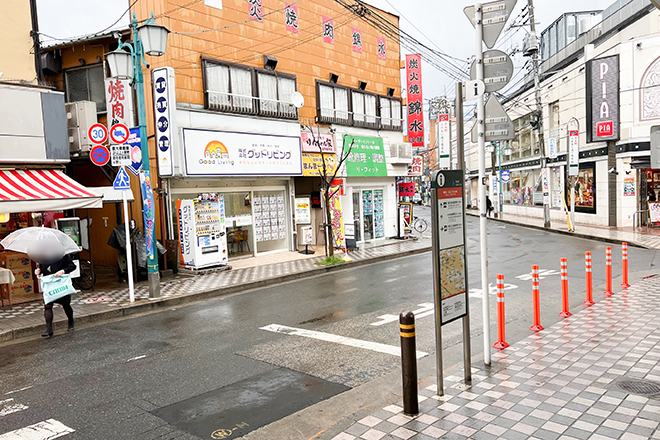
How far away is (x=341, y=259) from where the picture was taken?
55.5ft

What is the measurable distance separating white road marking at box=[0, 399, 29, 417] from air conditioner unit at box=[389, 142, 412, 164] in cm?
2003

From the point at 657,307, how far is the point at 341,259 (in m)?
9.89

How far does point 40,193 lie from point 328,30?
14.3 meters

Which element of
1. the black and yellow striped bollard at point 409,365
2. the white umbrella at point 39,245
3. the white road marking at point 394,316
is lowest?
the white road marking at point 394,316

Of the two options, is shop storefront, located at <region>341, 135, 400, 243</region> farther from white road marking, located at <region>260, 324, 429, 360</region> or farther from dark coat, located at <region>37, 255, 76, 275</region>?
dark coat, located at <region>37, 255, 76, 275</region>

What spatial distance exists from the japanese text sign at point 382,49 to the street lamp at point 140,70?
1504cm

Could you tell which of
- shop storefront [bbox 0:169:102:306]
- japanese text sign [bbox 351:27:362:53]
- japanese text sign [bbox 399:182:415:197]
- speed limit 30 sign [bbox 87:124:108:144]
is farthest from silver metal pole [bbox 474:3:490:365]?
japanese text sign [bbox 399:182:415:197]

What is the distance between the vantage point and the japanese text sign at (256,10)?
1770 cm

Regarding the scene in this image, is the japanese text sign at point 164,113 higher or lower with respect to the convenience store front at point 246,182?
higher

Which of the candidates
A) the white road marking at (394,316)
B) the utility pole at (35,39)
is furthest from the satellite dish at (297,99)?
the white road marking at (394,316)

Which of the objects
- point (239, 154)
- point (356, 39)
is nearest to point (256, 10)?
point (239, 154)

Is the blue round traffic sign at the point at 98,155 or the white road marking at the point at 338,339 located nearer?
the white road marking at the point at 338,339

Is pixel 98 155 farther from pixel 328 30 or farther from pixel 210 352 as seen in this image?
pixel 328 30

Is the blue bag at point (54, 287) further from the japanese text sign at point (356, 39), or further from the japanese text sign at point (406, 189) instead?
the japanese text sign at point (406, 189)
